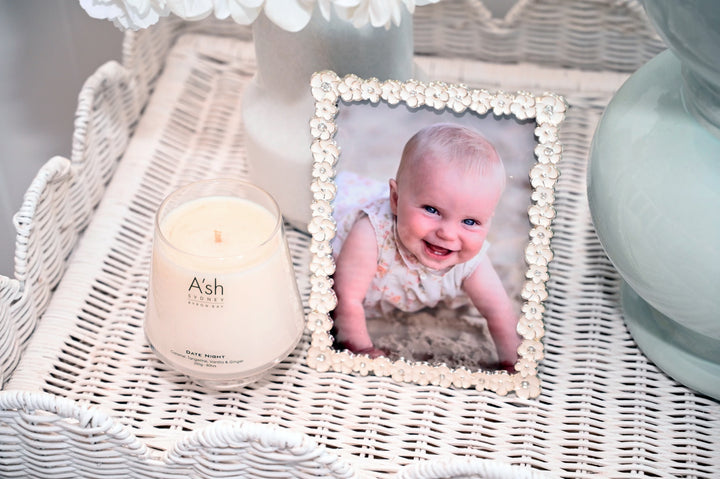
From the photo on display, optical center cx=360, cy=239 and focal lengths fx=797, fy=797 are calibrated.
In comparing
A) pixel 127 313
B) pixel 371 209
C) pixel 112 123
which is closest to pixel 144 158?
pixel 112 123

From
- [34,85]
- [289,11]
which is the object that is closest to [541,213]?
[289,11]

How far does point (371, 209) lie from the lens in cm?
58

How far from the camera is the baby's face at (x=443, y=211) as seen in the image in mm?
543

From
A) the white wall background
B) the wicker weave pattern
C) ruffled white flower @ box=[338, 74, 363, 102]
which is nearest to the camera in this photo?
ruffled white flower @ box=[338, 74, 363, 102]

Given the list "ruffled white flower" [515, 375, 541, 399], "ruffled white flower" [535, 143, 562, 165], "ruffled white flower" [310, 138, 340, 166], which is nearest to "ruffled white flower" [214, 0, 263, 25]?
"ruffled white flower" [310, 138, 340, 166]

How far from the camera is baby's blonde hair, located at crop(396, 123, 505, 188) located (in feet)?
1.78

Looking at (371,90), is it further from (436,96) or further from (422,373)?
(422,373)

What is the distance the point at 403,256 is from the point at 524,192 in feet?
0.32

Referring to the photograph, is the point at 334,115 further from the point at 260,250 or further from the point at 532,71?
the point at 532,71

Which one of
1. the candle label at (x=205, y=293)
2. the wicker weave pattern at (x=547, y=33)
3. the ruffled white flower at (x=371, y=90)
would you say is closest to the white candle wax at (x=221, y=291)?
the candle label at (x=205, y=293)

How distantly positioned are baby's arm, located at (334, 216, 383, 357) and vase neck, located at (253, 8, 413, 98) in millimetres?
124

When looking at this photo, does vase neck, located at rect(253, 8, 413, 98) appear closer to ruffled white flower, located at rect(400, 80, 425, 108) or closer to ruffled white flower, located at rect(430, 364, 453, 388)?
ruffled white flower, located at rect(400, 80, 425, 108)

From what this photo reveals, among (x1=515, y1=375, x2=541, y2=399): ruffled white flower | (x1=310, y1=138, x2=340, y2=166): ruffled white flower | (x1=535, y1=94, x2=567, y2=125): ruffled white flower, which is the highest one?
(x1=535, y1=94, x2=567, y2=125): ruffled white flower

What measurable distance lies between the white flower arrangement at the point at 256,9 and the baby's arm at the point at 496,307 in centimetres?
19
